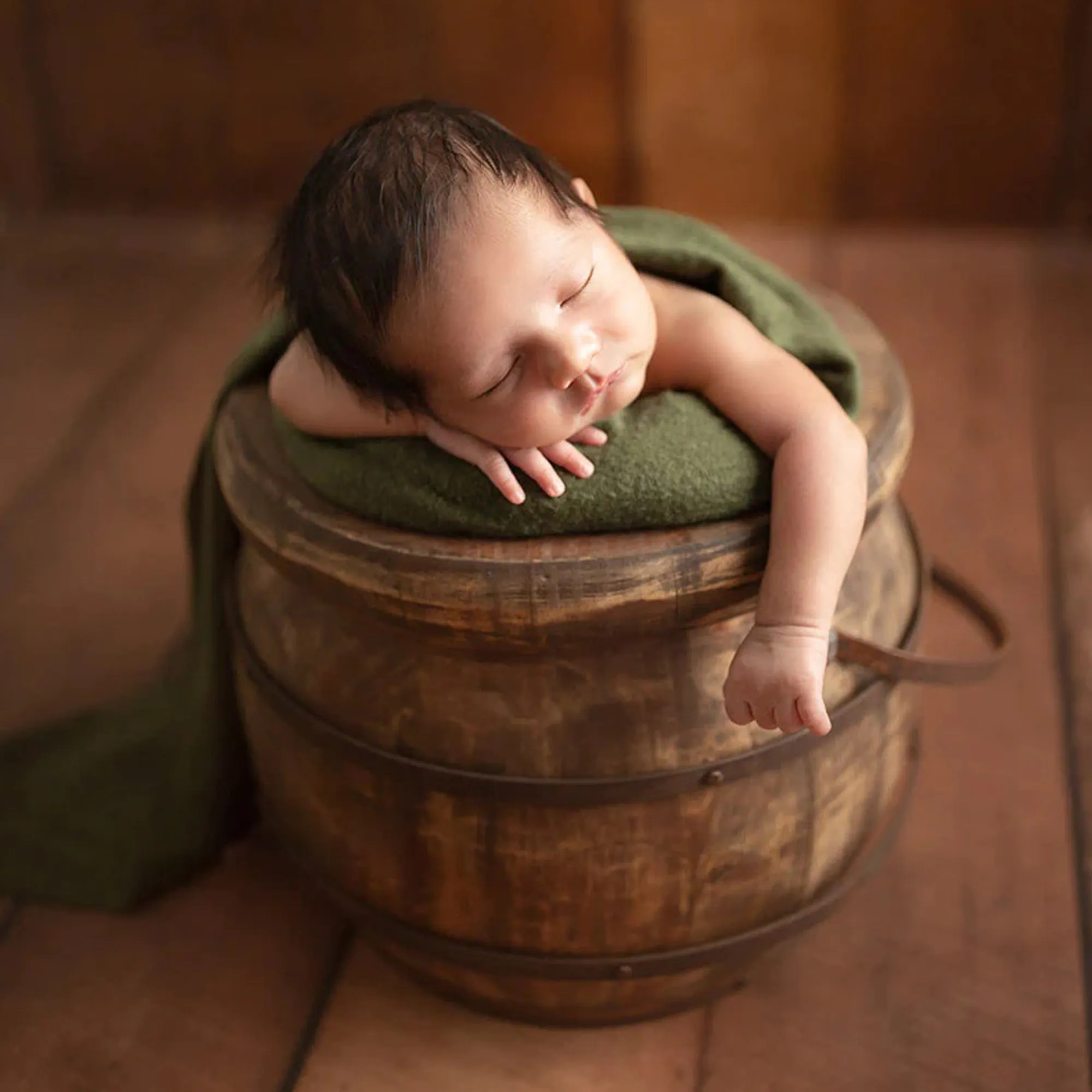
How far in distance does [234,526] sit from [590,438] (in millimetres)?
369

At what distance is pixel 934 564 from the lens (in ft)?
4.76

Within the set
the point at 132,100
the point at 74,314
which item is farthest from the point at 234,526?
the point at 132,100

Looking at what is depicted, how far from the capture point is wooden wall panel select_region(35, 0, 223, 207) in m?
2.19

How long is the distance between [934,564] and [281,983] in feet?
2.49

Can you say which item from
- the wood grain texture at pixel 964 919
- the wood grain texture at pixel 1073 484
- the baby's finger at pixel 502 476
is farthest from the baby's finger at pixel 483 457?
the wood grain texture at pixel 1073 484

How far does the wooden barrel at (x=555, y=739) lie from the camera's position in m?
0.87

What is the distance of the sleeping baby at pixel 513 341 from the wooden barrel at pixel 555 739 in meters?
0.04

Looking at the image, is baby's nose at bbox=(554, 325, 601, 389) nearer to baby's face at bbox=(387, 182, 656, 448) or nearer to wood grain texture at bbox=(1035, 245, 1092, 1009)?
baby's face at bbox=(387, 182, 656, 448)

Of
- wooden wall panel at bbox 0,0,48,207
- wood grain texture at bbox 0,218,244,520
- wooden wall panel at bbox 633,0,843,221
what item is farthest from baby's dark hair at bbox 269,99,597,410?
wooden wall panel at bbox 0,0,48,207

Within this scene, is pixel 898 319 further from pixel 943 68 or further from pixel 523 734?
pixel 523 734

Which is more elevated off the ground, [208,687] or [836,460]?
[836,460]

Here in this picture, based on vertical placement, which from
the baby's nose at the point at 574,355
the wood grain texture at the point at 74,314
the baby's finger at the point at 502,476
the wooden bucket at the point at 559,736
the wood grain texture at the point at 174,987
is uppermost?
the baby's nose at the point at 574,355

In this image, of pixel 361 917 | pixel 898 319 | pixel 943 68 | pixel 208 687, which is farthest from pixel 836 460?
pixel 943 68

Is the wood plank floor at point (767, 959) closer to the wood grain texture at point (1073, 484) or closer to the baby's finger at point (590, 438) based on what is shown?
the wood grain texture at point (1073, 484)
